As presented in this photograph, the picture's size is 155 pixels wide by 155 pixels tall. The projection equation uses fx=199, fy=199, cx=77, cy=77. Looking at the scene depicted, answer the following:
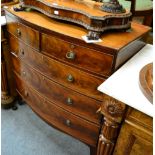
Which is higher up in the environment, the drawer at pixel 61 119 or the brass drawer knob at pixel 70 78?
the brass drawer knob at pixel 70 78

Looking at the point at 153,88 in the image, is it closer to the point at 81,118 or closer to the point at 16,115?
the point at 81,118

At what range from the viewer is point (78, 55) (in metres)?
0.99

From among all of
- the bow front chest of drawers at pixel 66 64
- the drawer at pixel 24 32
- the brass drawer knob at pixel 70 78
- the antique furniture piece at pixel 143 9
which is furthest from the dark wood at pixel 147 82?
the antique furniture piece at pixel 143 9

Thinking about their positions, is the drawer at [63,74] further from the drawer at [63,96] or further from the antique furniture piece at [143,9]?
the antique furniture piece at [143,9]

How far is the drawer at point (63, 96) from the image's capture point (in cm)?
111

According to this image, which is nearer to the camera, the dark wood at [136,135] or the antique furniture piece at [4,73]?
the dark wood at [136,135]

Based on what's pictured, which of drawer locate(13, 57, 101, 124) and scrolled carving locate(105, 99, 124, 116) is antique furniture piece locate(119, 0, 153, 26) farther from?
scrolled carving locate(105, 99, 124, 116)

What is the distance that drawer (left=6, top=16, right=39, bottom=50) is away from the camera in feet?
3.74

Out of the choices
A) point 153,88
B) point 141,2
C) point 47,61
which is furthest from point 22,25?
point 141,2

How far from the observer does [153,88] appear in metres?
0.72

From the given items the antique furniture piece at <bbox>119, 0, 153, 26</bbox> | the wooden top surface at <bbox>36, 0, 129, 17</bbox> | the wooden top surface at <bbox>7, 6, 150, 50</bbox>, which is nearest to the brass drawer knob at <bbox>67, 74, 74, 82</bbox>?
the wooden top surface at <bbox>7, 6, 150, 50</bbox>

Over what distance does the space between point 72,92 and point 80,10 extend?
0.45 meters

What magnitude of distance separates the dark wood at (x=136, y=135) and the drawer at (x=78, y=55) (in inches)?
9.5

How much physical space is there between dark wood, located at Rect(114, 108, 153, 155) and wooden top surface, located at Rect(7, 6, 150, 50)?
0.30 m
